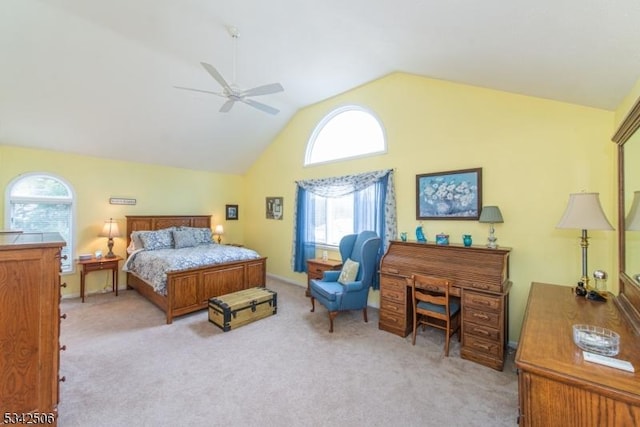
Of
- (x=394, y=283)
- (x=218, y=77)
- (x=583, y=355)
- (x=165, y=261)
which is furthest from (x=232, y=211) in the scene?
(x=583, y=355)

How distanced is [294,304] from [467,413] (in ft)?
9.06

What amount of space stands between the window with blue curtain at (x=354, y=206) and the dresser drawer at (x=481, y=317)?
4.62 feet

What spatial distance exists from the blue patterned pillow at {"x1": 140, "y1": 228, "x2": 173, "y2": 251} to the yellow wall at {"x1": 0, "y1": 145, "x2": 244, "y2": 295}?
2.32 feet

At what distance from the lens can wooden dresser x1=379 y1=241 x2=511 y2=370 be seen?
256cm

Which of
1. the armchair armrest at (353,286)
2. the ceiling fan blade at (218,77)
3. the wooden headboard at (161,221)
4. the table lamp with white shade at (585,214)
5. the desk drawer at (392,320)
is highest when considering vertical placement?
the ceiling fan blade at (218,77)

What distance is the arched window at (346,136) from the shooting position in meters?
4.30

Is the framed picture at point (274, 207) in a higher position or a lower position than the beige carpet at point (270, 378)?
higher

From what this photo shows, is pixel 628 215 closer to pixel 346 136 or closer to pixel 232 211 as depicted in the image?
pixel 346 136

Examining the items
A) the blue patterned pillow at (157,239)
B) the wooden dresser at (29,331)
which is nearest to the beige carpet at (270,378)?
the wooden dresser at (29,331)

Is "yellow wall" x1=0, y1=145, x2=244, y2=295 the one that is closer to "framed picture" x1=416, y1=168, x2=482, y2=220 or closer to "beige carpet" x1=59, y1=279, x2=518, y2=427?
"beige carpet" x1=59, y1=279, x2=518, y2=427

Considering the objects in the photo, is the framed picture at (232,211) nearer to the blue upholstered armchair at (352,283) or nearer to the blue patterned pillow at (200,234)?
the blue patterned pillow at (200,234)

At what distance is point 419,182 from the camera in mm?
3648

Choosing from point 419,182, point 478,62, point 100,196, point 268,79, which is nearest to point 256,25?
point 268,79

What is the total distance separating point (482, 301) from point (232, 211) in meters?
5.72
